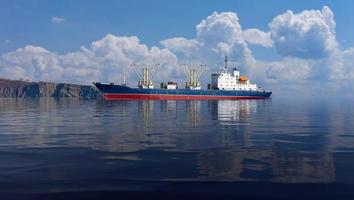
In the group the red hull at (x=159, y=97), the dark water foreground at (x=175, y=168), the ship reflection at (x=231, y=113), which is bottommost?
the ship reflection at (x=231, y=113)

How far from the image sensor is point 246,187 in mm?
15336

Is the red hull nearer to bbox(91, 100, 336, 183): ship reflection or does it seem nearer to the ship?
the ship

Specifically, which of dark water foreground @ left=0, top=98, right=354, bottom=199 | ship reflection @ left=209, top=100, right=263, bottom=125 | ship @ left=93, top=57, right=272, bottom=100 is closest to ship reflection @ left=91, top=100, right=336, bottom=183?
dark water foreground @ left=0, top=98, right=354, bottom=199

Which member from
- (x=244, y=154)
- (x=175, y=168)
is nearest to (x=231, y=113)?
(x=244, y=154)

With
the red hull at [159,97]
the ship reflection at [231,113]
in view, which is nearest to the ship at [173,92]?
the red hull at [159,97]

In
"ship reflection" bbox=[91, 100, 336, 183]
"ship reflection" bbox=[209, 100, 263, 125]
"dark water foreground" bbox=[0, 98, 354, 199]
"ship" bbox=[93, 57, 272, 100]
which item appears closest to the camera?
"dark water foreground" bbox=[0, 98, 354, 199]

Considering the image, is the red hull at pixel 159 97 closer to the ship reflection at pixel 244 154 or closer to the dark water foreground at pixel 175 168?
the ship reflection at pixel 244 154

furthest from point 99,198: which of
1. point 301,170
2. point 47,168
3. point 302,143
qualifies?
point 302,143

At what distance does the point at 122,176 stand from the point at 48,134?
68.0ft

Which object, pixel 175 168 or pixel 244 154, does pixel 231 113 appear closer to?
pixel 244 154

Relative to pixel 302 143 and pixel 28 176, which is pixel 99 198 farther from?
pixel 302 143

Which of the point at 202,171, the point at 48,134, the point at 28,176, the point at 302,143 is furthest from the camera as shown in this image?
the point at 48,134

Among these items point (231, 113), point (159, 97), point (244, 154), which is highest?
point (159, 97)

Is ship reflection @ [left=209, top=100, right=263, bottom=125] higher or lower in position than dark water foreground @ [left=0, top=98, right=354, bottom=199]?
lower
